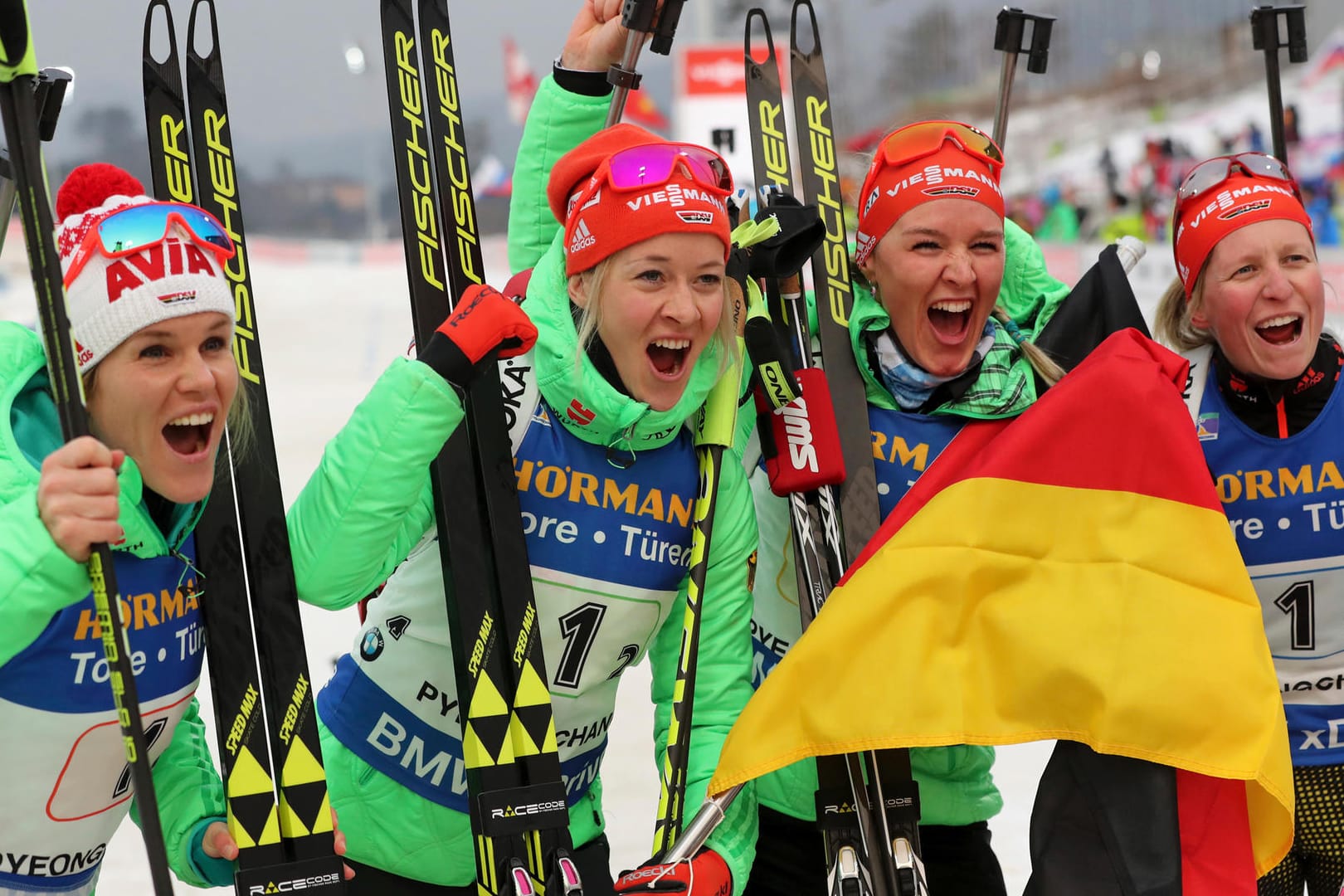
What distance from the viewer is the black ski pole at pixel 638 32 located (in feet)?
7.70

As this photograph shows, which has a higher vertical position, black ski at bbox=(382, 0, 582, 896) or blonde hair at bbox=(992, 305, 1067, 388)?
blonde hair at bbox=(992, 305, 1067, 388)

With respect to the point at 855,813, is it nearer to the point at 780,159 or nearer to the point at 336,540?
the point at 336,540

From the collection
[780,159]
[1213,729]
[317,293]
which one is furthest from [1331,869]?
[317,293]

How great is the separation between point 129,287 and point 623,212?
725 millimetres

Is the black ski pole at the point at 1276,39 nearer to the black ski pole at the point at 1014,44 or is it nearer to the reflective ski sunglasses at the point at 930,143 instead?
the black ski pole at the point at 1014,44

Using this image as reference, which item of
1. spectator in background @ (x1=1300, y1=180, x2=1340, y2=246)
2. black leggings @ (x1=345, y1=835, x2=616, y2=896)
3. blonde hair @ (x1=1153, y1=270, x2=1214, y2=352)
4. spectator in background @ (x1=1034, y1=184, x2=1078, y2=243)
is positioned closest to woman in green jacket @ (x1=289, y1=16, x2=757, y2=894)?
black leggings @ (x1=345, y1=835, x2=616, y2=896)

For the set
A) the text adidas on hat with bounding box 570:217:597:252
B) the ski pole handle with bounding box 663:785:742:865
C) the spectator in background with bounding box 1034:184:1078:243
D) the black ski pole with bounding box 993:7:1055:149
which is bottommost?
the ski pole handle with bounding box 663:785:742:865

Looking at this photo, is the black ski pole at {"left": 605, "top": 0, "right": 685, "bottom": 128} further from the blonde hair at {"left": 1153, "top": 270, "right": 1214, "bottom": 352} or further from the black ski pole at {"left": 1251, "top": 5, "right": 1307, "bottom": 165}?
the black ski pole at {"left": 1251, "top": 5, "right": 1307, "bottom": 165}

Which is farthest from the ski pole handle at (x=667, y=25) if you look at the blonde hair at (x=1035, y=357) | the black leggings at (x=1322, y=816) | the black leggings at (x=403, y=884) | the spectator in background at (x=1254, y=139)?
the spectator in background at (x=1254, y=139)

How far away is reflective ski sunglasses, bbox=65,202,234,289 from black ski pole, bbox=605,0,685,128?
2.73 feet

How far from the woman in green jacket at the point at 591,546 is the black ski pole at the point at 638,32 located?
0.16 m

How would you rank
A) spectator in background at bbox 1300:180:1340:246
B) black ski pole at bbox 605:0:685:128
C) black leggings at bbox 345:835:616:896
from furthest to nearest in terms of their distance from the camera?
spectator in background at bbox 1300:180:1340:246 < black ski pole at bbox 605:0:685:128 < black leggings at bbox 345:835:616:896

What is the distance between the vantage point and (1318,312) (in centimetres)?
249

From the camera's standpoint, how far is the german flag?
207 centimetres
